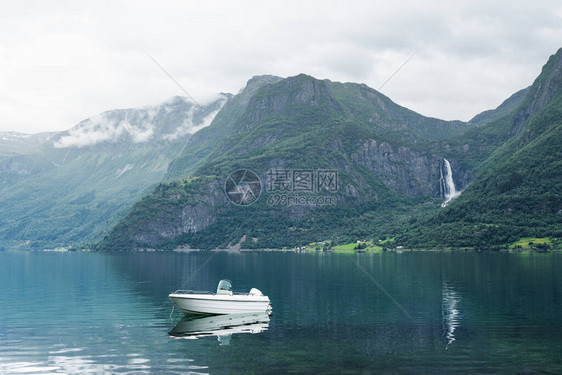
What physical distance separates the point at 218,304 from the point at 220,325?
655cm

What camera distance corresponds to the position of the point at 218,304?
227ft

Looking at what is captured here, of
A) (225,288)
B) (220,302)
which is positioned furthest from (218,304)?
(225,288)

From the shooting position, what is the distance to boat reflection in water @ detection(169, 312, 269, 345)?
56.6 meters

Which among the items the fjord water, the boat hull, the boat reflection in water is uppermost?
the boat hull

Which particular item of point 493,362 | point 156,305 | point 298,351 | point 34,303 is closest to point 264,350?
point 298,351

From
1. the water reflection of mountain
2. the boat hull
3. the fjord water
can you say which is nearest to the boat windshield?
the boat hull

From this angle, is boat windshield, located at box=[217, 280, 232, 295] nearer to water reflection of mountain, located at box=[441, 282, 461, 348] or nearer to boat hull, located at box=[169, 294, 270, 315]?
boat hull, located at box=[169, 294, 270, 315]

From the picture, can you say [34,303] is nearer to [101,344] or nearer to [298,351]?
[101,344]

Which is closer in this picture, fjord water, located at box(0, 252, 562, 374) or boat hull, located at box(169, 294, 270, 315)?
fjord water, located at box(0, 252, 562, 374)

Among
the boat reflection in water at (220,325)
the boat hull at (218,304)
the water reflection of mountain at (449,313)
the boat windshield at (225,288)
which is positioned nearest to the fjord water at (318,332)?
the water reflection of mountain at (449,313)

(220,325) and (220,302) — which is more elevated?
(220,302)

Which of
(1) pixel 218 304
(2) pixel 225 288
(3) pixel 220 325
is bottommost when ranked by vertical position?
(3) pixel 220 325

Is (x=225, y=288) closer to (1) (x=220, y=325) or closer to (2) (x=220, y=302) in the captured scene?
(2) (x=220, y=302)

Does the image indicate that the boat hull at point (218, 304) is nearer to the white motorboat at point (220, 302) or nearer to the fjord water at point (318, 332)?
the white motorboat at point (220, 302)
